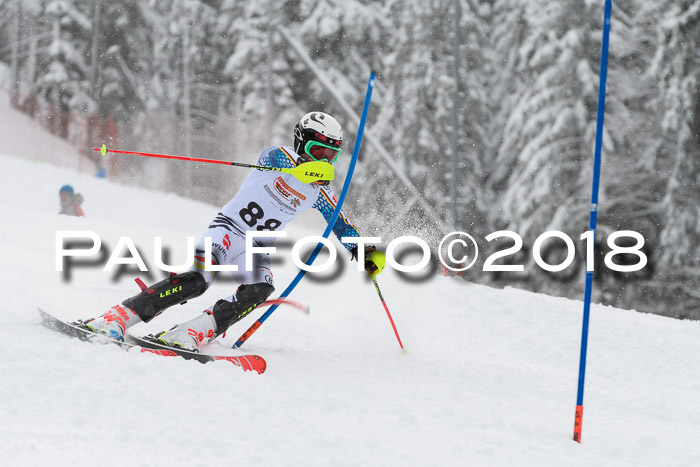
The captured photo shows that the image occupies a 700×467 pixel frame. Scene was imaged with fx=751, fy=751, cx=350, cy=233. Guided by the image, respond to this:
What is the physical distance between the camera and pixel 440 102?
70.3ft

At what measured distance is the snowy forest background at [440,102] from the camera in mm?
17828

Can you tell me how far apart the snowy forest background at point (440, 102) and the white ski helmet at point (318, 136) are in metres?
5.15

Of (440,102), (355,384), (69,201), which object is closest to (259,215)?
(355,384)

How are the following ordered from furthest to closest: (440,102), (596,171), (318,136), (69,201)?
1. (440,102)
2. (69,201)
3. (318,136)
4. (596,171)

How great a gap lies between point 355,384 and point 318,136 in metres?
1.60

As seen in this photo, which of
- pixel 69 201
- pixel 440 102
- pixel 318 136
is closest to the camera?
pixel 318 136

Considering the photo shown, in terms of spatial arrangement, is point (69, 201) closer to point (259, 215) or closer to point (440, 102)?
point (259, 215)

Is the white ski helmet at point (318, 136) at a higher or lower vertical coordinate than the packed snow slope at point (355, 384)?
higher

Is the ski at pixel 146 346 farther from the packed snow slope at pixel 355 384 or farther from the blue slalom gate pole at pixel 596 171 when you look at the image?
the blue slalom gate pole at pixel 596 171

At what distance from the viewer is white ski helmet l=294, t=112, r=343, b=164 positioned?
480 cm

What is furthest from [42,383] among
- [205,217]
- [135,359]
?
[205,217]

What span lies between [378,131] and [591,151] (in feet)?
22.3

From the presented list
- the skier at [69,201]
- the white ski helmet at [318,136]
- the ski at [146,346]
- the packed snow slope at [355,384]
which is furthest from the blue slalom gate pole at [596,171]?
the skier at [69,201]

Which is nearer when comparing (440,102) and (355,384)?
(355,384)
